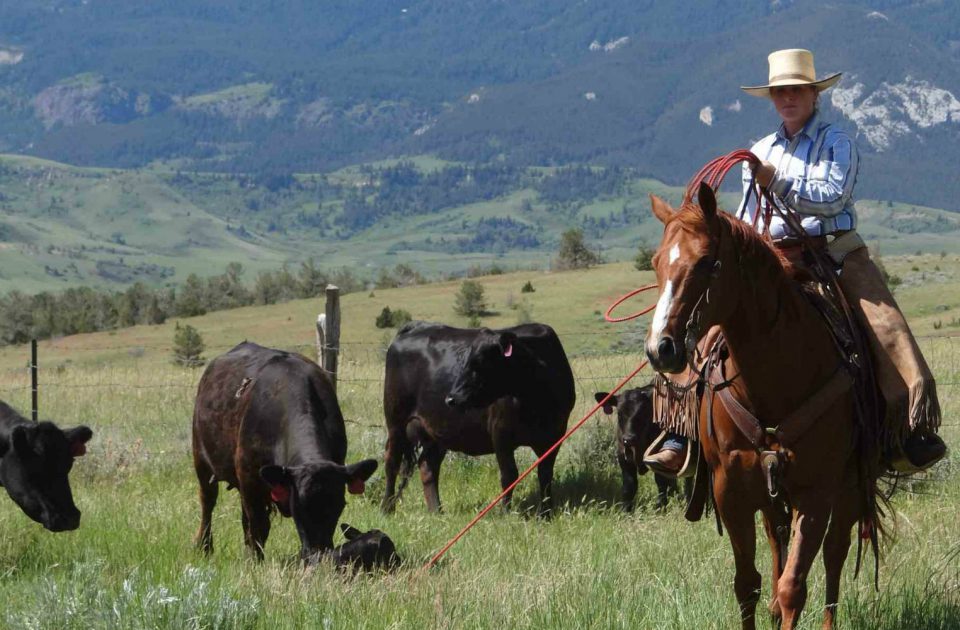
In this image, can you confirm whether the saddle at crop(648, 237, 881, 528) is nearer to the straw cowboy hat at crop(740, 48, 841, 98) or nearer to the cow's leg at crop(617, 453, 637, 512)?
the straw cowboy hat at crop(740, 48, 841, 98)

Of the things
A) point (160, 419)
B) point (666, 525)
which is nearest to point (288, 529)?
point (666, 525)

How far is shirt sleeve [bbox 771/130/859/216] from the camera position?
22.5 ft

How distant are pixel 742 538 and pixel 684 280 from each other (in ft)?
5.41

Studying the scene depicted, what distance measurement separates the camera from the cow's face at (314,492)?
8641 millimetres

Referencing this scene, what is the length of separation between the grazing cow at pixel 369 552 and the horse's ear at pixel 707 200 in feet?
12.2

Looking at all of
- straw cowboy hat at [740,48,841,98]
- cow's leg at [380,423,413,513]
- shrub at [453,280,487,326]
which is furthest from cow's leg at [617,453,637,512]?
shrub at [453,280,487,326]

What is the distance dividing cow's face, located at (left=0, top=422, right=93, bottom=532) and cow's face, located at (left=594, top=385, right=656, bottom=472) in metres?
4.69

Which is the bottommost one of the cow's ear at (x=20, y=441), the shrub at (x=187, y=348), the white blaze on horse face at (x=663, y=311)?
the shrub at (x=187, y=348)

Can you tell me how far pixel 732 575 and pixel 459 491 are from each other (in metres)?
5.56

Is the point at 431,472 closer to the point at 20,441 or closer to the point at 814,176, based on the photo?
the point at 20,441

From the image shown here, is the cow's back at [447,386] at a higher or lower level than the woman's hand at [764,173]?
lower

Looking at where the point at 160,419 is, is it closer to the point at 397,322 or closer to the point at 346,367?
the point at 346,367

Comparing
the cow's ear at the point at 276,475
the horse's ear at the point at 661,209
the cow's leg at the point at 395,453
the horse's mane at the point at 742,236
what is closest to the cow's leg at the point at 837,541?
the horse's mane at the point at 742,236

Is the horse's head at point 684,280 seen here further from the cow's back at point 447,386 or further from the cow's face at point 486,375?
the cow's back at point 447,386
